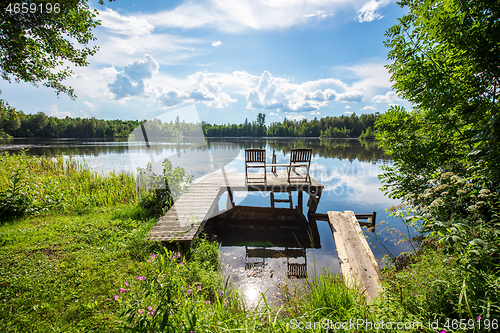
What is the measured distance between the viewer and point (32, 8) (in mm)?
4684

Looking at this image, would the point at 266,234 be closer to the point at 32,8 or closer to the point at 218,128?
the point at 32,8

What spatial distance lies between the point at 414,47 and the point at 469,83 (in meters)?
1.09

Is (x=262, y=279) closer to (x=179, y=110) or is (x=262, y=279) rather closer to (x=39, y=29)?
(x=179, y=110)

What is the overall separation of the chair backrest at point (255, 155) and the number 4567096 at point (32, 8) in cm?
627

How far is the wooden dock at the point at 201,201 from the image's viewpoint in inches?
184

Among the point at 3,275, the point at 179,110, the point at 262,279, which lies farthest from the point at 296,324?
the point at 179,110

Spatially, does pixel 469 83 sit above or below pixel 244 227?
above

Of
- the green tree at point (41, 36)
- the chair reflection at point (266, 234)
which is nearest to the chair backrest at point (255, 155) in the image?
the chair reflection at point (266, 234)

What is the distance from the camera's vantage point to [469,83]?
2.51 metres

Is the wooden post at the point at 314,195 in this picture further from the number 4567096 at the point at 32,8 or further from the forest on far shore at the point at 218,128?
the forest on far shore at the point at 218,128

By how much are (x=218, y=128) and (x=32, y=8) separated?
93985mm

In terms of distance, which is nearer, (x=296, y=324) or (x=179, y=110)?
(x=296, y=324)

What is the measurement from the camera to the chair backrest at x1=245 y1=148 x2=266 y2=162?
7.88 meters

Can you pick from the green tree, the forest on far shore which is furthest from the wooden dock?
the forest on far shore
